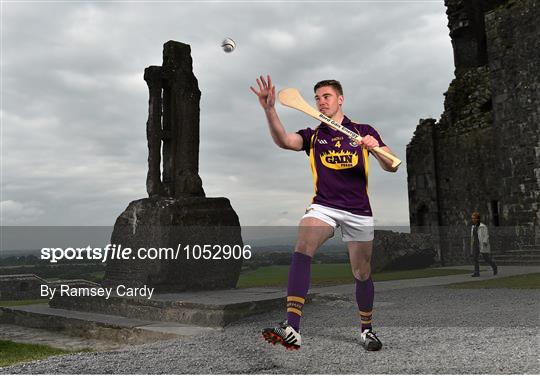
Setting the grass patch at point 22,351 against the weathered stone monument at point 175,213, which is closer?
the grass patch at point 22,351

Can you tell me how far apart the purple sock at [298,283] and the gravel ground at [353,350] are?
371 millimetres

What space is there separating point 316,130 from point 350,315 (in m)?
2.55

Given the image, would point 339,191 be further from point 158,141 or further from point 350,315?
point 158,141

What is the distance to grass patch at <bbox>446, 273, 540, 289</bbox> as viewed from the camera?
8281 mm

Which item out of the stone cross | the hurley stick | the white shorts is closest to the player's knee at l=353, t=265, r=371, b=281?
the white shorts

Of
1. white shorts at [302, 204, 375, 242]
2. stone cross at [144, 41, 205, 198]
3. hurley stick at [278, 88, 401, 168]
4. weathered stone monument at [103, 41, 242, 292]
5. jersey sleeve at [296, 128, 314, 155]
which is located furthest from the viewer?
stone cross at [144, 41, 205, 198]

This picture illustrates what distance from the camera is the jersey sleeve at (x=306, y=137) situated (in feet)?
12.0

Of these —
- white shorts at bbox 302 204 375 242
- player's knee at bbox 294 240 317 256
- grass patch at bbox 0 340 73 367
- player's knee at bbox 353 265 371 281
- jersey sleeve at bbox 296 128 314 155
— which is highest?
jersey sleeve at bbox 296 128 314 155

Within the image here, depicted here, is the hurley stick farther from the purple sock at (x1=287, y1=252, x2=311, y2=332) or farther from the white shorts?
the purple sock at (x1=287, y1=252, x2=311, y2=332)

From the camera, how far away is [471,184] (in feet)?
63.5

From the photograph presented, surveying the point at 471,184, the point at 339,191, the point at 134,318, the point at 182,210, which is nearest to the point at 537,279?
the point at 182,210

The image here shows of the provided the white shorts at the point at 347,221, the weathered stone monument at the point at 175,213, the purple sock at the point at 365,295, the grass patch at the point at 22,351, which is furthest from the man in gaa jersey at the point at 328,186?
the weathered stone monument at the point at 175,213

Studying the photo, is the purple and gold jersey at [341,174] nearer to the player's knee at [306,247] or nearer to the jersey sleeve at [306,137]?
the jersey sleeve at [306,137]

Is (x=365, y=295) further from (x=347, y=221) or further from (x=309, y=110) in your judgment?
(x=309, y=110)
